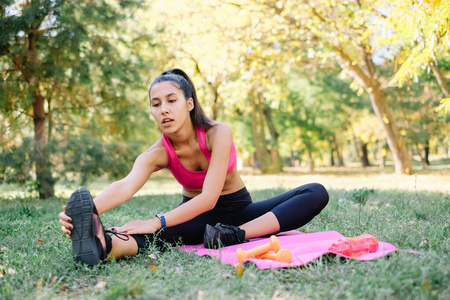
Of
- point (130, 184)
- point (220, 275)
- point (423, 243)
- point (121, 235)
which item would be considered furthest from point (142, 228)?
point (423, 243)

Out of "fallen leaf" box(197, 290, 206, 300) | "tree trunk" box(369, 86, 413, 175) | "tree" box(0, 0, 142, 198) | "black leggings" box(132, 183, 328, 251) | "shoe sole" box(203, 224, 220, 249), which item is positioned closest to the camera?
"fallen leaf" box(197, 290, 206, 300)

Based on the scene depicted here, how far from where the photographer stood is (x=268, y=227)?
3.06 m

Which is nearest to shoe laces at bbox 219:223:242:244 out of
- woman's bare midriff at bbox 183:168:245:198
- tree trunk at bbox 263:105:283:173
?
woman's bare midriff at bbox 183:168:245:198

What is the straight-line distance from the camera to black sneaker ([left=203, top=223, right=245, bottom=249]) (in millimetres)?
2809

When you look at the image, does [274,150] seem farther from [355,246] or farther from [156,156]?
[355,246]

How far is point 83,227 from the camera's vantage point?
2.24 metres

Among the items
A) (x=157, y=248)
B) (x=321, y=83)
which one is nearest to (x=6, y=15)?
(x=157, y=248)

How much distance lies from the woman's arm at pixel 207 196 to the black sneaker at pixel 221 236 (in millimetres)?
183

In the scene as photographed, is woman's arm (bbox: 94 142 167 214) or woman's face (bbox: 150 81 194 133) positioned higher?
woman's face (bbox: 150 81 194 133)

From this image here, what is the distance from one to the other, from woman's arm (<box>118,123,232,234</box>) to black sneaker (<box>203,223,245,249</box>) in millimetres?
183

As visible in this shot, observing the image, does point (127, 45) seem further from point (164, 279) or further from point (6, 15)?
point (164, 279)

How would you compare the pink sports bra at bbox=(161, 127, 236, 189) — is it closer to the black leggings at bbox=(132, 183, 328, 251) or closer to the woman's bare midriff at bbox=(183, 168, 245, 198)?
the woman's bare midriff at bbox=(183, 168, 245, 198)

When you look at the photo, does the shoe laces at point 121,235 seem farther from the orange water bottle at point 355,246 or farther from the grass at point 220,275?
the orange water bottle at point 355,246

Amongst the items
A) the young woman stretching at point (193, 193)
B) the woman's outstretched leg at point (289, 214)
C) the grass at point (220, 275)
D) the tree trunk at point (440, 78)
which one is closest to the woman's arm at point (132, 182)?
the young woman stretching at point (193, 193)
